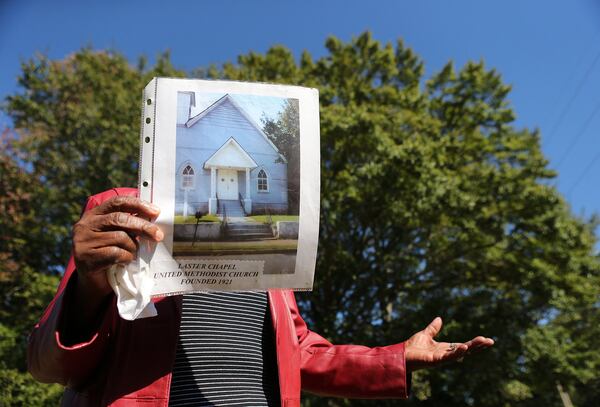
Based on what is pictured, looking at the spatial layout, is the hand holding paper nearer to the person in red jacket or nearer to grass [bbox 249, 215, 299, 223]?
the person in red jacket

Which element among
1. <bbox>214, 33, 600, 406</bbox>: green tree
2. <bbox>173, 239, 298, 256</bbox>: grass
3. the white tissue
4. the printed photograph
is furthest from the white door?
<bbox>214, 33, 600, 406</bbox>: green tree

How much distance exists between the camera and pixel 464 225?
35.4ft

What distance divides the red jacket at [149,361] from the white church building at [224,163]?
0.41m

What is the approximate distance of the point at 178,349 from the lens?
1.53 metres

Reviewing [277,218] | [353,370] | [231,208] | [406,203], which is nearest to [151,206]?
[231,208]

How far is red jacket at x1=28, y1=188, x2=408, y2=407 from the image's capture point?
4.27 feet

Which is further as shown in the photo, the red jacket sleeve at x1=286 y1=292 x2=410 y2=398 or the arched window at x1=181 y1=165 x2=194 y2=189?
the red jacket sleeve at x1=286 y1=292 x2=410 y2=398

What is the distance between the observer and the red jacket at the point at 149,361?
130cm

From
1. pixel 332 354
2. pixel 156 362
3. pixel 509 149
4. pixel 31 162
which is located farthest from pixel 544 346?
pixel 31 162

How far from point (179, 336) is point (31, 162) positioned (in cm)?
1274

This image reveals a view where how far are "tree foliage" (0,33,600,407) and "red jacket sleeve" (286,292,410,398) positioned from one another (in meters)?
8.43

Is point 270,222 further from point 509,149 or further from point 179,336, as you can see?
point 509,149

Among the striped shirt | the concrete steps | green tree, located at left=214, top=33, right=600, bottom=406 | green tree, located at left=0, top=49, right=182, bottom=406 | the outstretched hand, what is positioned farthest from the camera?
green tree, located at left=0, top=49, right=182, bottom=406

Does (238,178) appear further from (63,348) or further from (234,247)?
(63,348)
